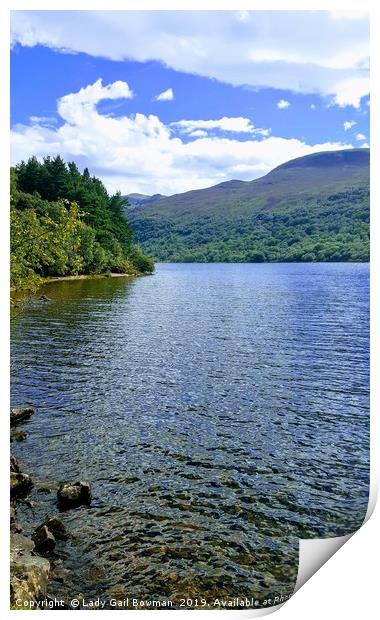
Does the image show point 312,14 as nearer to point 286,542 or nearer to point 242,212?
point 286,542

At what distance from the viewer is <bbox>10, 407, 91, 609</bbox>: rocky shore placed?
245 inches

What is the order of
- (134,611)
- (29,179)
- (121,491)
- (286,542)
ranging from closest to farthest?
(134,611) → (286,542) → (121,491) → (29,179)

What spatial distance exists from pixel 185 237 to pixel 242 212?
472 centimetres

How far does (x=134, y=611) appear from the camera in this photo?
637 centimetres

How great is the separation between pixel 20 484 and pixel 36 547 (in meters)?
1.71

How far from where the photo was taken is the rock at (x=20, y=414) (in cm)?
1154

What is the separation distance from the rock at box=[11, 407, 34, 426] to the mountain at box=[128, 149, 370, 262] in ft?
20.4

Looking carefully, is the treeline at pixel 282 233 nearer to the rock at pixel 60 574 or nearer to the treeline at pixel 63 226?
the treeline at pixel 63 226

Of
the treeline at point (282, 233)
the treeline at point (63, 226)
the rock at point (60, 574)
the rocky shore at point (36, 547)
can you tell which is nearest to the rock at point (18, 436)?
the rocky shore at point (36, 547)

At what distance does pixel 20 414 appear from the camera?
11758 mm

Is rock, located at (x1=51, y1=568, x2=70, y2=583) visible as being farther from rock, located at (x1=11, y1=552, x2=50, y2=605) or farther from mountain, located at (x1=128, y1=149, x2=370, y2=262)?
mountain, located at (x1=128, y1=149, x2=370, y2=262)

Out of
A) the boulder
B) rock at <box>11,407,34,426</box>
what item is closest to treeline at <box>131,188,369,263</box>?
rock at <box>11,407,34,426</box>

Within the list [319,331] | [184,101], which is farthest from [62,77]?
[319,331]
